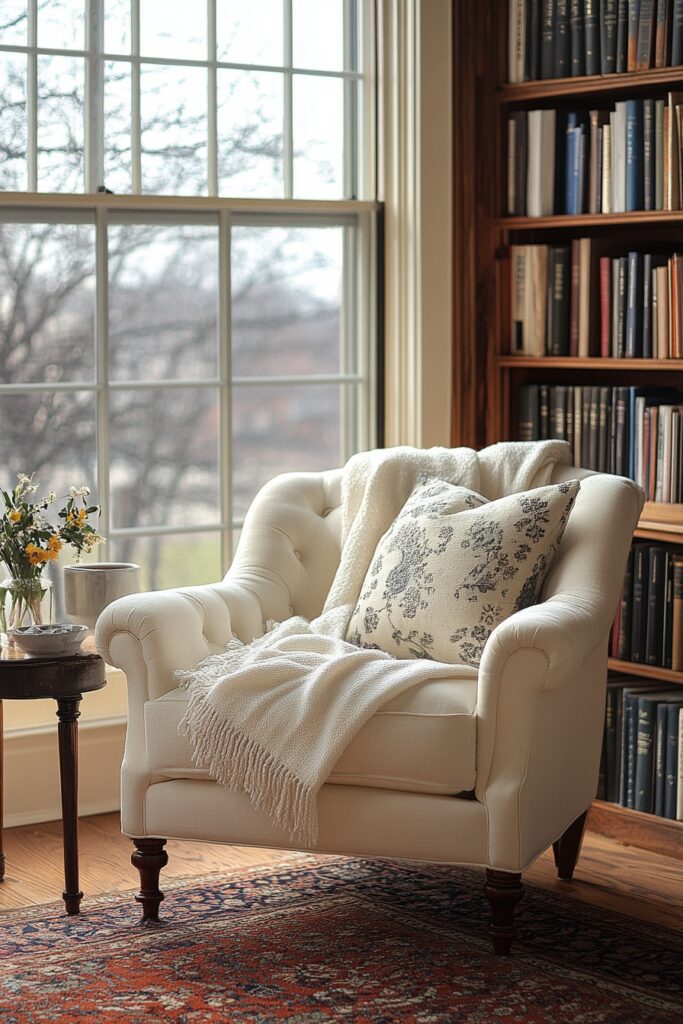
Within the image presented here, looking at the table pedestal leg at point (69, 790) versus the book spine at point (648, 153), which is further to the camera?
the book spine at point (648, 153)

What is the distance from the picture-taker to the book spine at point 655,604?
3.55 meters

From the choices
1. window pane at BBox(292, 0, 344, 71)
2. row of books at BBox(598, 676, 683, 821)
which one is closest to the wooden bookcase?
window pane at BBox(292, 0, 344, 71)

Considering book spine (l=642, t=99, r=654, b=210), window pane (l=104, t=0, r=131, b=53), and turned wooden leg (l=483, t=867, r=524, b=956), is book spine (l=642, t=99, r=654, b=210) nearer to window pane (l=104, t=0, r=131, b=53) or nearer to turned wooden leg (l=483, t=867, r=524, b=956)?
window pane (l=104, t=0, r=131, b=53)

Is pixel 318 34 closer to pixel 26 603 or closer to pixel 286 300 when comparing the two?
pixel 286 300

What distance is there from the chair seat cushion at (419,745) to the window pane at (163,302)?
4.67ft

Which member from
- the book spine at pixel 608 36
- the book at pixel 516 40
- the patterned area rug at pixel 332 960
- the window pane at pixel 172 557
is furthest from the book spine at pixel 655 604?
the book at pixel 516 40

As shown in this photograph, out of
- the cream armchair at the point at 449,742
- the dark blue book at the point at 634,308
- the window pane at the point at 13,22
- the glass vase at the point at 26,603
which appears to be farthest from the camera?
the dark blue book at the point at 634,308

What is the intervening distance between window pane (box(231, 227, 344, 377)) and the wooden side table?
3.93 ft

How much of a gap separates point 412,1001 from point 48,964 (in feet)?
2.35

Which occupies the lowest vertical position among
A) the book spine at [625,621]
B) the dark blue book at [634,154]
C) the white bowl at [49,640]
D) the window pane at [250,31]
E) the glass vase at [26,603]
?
the book spine at [625,621]

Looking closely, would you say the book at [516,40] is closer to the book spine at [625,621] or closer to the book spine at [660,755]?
the book spine at [625,621]

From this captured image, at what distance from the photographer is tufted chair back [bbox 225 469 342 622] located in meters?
3.29

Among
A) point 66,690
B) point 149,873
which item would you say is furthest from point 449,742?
point 66,690

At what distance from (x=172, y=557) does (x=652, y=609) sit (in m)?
1.29
